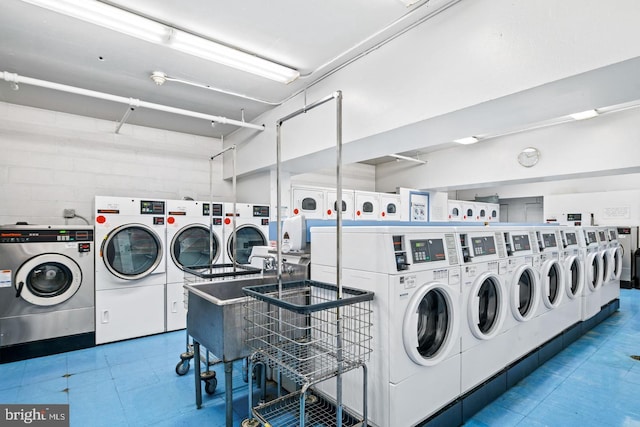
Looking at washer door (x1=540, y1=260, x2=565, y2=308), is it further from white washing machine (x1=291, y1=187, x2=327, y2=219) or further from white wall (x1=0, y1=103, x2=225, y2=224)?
white wall (x1=0, y1=103, x2=225, y2=224)

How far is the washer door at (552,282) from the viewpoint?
120 inches

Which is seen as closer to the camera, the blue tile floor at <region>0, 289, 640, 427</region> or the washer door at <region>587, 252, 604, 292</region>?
the blue tile floor at <region>0, 289, 640, 427</region>

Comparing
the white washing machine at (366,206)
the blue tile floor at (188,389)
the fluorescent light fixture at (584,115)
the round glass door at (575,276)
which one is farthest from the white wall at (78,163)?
the fluorescent light fixture at (584,115)

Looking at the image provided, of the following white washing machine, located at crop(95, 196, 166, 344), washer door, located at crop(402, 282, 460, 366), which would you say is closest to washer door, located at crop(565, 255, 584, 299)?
washer door, located at crop(402, 282, 460, 366)

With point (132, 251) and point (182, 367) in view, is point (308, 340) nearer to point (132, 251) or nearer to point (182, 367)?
point (182, 367)

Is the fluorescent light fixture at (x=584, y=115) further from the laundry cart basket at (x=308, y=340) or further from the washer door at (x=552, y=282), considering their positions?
the laundry cart basket at (x=308, y=340)

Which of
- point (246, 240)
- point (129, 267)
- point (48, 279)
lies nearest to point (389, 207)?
point (246, 240)

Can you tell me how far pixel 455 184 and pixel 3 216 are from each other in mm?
7447

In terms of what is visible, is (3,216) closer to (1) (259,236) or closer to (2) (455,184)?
(1) (259,236)

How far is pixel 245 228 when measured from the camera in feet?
16.2

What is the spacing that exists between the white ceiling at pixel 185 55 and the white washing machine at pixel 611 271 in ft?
14.1

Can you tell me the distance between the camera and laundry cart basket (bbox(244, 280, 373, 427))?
172 cm

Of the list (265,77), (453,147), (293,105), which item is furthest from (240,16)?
(453,147)

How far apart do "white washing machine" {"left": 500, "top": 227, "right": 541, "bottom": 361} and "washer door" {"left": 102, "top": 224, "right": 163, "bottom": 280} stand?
3.96 meters
